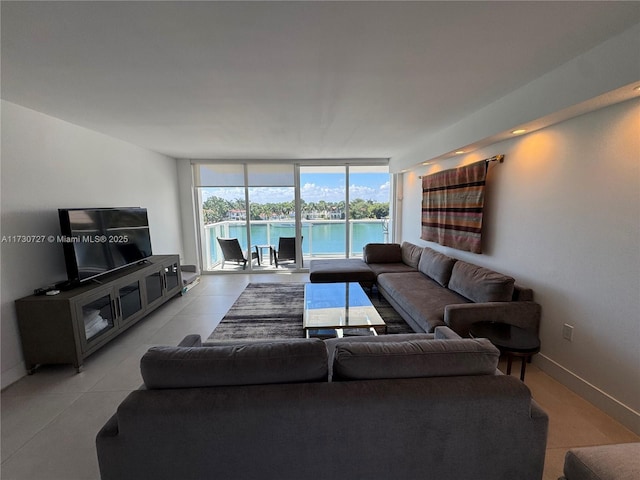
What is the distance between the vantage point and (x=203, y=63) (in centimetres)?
170

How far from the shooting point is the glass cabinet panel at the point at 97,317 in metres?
2.45

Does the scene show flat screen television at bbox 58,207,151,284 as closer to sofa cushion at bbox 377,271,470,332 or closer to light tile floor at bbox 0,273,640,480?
light tile floor at bbox 0,273,640,480

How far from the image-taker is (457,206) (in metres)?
3.38

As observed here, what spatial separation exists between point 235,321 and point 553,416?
3050 millimetres

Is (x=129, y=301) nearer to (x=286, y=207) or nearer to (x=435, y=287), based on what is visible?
(x=286, y=207)

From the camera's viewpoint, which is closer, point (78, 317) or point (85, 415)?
point (85, 415)

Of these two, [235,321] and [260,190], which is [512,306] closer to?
[235,321]

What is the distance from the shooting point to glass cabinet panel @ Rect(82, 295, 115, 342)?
2.45m

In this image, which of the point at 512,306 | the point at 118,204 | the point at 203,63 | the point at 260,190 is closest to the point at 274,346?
the point at 203,63

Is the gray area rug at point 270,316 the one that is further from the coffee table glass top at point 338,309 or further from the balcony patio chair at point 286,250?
the balcony patio chair at point 286,250

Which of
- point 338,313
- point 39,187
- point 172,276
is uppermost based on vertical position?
point 39,187

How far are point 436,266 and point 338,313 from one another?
158cm

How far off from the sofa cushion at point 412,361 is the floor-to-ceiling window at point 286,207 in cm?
459

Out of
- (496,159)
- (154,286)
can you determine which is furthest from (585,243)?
(154,286)
